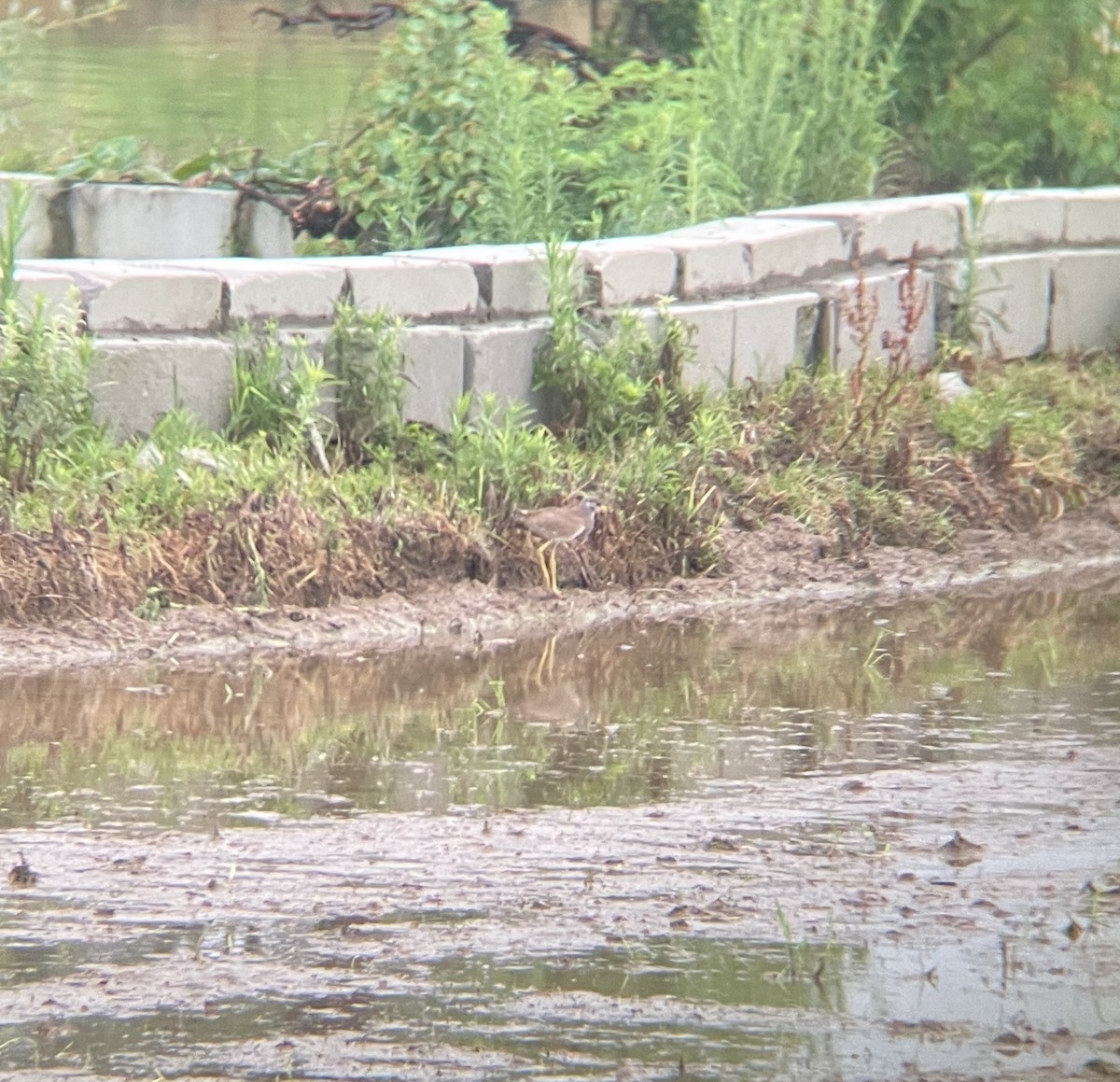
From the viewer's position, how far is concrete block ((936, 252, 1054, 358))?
7410mm

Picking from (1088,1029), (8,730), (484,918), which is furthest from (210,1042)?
(8,730)

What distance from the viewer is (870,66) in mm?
8320

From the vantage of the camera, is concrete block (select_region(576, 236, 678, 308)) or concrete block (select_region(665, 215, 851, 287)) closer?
concrete block (select_region(576, 236, 678, 308))

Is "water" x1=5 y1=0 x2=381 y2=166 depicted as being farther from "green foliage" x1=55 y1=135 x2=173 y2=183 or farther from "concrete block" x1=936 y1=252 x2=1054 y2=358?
"concrete block" x1=936 y1=252 x2=1054 y2=358

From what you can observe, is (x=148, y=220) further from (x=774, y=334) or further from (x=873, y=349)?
(x=873, y=349)

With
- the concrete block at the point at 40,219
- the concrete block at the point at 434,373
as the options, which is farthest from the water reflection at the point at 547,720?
the concrete block at the point at 40,219

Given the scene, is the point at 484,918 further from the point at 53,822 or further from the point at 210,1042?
the point at 53,822

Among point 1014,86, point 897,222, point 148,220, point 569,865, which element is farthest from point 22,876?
point 1014,86

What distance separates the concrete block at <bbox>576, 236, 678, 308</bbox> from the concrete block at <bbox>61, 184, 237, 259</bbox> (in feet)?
5.38

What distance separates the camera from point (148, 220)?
23.3 feet

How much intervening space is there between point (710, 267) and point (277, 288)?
154 centimetres

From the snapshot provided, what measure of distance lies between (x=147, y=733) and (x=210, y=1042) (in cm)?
160

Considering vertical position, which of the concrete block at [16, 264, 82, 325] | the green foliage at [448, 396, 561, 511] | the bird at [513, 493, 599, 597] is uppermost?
the concrete block at [16, 264, 82, 325]

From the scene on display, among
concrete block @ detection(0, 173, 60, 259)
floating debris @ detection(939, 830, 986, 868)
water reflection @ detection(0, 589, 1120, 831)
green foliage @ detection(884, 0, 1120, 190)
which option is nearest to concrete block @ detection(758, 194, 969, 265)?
green foliage @ detection(884, 0, 1120, 190)
